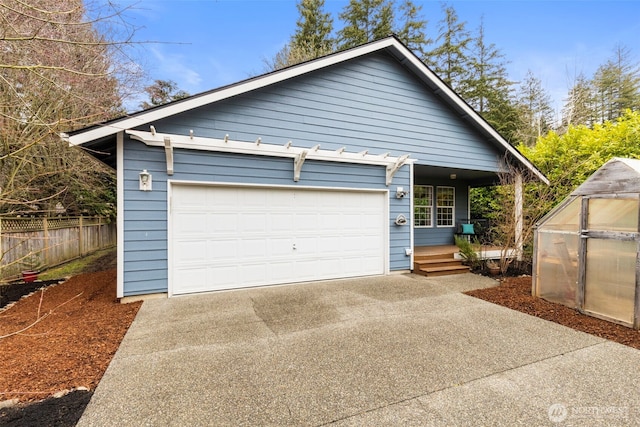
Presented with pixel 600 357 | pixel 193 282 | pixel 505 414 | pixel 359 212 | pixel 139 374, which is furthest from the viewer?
pixel 359 212

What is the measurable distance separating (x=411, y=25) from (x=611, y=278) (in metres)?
18.0

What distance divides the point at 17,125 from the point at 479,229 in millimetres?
13404

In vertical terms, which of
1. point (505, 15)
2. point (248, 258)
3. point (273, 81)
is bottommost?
point (248, 258)

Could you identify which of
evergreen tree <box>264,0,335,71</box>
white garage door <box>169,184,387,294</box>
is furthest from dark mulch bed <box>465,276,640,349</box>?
evergreen tree <box>264,0,335,71</box>

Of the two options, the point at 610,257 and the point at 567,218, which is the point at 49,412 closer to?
the point at 610,257

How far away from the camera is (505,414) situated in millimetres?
2221

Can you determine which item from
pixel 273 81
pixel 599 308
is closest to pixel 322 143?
pixel 273 81

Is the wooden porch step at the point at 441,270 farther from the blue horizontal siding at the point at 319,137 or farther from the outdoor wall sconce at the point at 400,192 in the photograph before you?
the outdoor wall sconce at the point at 400,192

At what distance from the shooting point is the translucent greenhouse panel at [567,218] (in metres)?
4.59

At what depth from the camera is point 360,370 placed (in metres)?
2.87

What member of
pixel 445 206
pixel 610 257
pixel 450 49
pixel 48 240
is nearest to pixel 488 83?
pixel 450 49

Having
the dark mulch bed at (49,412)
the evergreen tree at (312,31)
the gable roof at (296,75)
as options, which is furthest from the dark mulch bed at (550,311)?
the evergreen tree at (312,31)

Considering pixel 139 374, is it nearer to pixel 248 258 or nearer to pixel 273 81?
pixel 248 258

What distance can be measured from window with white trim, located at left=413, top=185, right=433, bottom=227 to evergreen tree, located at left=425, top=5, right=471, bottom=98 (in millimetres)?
12264
